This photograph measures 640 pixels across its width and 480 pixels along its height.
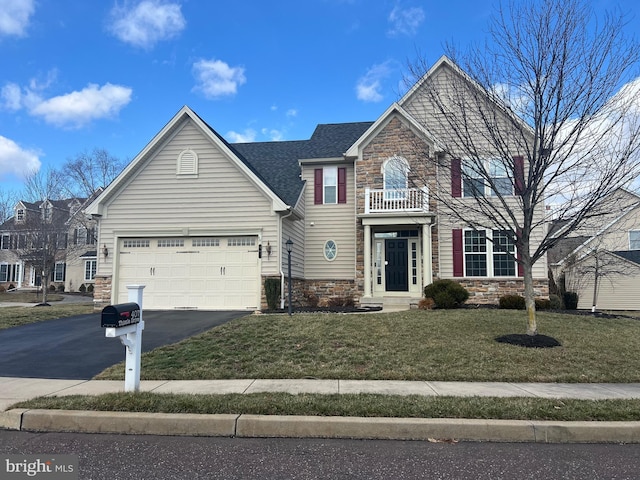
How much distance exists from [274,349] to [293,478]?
4.72 metres

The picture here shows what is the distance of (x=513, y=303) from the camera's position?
46.7 feet

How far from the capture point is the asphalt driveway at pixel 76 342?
7.32 meters

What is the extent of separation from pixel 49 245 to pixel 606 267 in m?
30.1

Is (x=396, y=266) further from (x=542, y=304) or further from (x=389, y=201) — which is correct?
(x=542, y=304)

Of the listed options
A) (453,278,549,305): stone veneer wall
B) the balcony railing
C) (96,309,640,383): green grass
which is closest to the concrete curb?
(96,309,640,383): green grass

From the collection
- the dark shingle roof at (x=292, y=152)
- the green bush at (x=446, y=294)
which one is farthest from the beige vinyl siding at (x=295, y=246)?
the green bush at (x=446, y=294)

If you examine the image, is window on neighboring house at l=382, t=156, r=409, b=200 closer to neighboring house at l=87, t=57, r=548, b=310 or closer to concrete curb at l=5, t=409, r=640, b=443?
neighboring house at l=87, t=57, r=548, b=310

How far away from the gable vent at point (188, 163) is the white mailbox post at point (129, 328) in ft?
32.3

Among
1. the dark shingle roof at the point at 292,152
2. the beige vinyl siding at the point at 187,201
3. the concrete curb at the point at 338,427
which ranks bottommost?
the concrete curb at the point at 338,427

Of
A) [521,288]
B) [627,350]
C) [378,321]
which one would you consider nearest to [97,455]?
[378,321]

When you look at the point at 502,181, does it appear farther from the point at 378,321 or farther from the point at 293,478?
the point at 293,478

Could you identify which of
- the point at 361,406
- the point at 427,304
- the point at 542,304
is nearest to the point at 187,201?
the point at 427,304

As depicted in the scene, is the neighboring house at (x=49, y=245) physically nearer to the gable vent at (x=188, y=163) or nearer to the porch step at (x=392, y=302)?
the gable vent at (x=188, y=163)

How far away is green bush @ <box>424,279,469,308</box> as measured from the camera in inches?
543
